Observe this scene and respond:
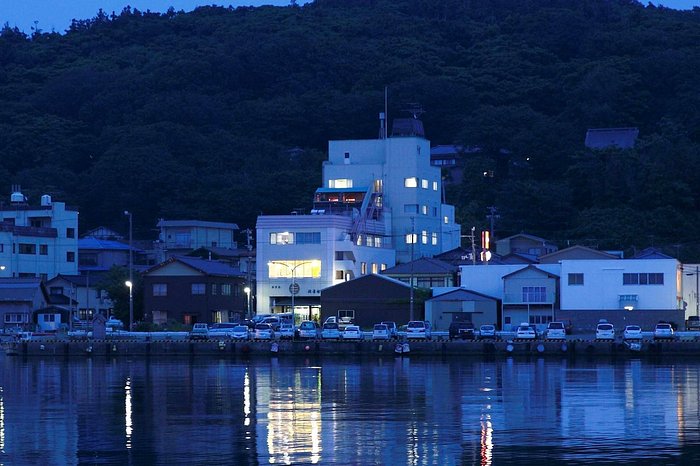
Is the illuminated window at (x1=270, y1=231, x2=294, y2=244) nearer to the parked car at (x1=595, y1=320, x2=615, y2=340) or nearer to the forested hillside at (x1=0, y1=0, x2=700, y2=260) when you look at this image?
the forested hillside at (x1=0, y1=0, x2=700, y2=260)

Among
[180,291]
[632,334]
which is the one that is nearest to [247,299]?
[180,291]

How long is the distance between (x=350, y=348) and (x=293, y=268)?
62.0ft

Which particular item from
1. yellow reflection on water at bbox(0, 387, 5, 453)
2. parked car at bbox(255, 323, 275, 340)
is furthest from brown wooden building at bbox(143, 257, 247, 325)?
yellow reflection on water at bbox(0, 387, 5, 453)

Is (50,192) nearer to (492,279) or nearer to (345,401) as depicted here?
(492,279)

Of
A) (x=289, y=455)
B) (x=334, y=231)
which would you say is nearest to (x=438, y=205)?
(x=334, y=231)

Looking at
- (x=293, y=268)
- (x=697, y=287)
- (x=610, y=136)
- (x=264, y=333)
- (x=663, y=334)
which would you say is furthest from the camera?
(x=610, y=136)

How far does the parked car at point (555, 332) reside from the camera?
55969 mm

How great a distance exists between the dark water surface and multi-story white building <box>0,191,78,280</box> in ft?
132

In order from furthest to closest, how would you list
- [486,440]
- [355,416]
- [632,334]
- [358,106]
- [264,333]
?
[358,106]
[264,333]
[632,334]
[355,416]
[486,440]

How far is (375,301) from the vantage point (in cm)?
6650

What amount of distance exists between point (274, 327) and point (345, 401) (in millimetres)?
31572

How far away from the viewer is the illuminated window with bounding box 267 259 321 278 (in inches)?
2879

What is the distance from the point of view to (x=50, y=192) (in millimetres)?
102312

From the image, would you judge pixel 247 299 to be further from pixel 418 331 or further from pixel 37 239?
pixel 418 331
